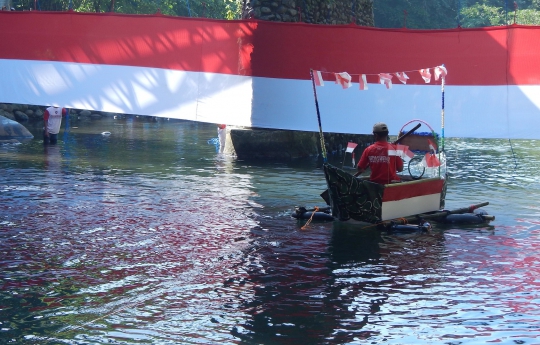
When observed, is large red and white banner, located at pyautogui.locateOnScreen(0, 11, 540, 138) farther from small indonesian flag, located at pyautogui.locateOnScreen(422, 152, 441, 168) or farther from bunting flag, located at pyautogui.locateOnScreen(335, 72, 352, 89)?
small indonesian flag, located at pyautogui.locateOnScreen(422, 152, 441, 168)

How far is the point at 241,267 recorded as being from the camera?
10016mm

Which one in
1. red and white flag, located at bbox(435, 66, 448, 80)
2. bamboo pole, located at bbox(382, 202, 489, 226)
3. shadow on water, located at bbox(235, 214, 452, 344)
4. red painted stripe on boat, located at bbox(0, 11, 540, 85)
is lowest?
shadow on water, located at bbox(235, 214, 452, 344)

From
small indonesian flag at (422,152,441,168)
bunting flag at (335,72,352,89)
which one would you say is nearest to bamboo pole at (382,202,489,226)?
small indonesian flag at (422,152,441,168)

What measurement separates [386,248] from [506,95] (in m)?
4.67

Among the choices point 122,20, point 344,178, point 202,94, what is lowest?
point 344,178

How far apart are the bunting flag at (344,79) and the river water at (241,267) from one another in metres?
2.40

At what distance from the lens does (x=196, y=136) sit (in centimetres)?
3120

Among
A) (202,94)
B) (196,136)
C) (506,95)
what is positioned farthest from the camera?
(196,136)

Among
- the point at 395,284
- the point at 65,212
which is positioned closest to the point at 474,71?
the point at 395,284

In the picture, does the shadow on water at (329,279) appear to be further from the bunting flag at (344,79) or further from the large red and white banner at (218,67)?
the large red and white banner at (218,67)

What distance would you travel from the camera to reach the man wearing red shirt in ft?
41.4

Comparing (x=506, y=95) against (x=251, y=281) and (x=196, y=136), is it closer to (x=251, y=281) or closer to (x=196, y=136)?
(x=251, y=281)

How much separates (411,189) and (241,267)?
12.9 ft

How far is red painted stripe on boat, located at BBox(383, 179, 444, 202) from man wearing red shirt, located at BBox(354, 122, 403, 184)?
13.7 inches
